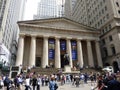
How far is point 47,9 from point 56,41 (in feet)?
314

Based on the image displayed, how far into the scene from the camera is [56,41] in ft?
137

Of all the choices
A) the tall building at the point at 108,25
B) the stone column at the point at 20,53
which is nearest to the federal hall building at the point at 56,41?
the stone column at the point at 20,53

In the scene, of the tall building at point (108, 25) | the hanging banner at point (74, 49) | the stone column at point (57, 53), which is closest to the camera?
the stone column at point (57, 53)

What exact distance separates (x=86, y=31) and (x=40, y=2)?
94931 mm

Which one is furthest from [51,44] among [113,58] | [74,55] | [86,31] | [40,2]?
[40,2]

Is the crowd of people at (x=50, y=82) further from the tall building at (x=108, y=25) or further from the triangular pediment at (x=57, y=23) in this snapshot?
the triangular pediment at (x=57, y=23)

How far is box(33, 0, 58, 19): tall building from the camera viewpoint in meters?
128

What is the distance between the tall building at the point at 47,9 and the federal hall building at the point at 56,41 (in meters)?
84.4

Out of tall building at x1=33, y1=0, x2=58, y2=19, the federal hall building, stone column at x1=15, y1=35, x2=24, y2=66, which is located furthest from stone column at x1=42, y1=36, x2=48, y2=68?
tall building at x1=33, y1=0, x2=58, y2=19

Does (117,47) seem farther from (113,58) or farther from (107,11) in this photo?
(107,11)

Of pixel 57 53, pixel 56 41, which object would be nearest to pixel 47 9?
pixel 56 41

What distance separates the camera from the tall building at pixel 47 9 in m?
128

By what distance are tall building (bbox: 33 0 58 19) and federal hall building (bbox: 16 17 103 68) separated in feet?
277

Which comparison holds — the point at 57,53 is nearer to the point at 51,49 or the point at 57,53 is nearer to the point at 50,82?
the point at 51,49
